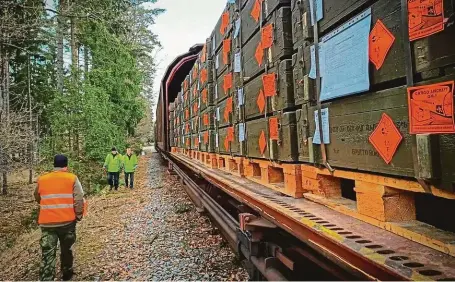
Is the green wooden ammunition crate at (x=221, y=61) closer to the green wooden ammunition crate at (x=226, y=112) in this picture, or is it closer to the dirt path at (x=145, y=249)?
the green wooden ammunition crate at (x=226, y=112)

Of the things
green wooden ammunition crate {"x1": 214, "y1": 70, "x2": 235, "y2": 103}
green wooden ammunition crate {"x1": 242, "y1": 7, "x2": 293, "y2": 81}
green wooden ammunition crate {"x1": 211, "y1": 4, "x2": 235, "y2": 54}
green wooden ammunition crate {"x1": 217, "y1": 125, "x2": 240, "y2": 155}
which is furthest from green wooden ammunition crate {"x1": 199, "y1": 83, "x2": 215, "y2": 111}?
green wooden ammunition crate {"x1": 242, "y1": 7, "x2": 293, "y2": 81}

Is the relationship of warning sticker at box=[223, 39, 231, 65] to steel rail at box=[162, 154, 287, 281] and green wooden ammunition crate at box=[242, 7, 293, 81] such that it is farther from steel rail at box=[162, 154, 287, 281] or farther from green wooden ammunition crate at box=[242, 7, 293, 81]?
steel rail at box=[162, 154, 287, 281]

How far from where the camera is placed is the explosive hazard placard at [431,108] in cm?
149

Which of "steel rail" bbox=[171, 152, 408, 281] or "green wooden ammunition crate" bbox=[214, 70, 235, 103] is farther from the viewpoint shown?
"green wooden ammunition crate" bbox=[214, 70, 235, 103]

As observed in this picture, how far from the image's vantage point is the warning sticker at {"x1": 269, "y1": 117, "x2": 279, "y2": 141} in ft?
10.9

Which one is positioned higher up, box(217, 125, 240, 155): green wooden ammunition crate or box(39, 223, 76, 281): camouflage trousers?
box(217, 125, 240, 155): green wooden ammunition crate

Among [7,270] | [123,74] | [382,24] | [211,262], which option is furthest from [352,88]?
[123,74]

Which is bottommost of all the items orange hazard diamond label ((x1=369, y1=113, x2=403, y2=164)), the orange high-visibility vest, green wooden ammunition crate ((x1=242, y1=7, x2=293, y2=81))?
the orange high-visibility vest

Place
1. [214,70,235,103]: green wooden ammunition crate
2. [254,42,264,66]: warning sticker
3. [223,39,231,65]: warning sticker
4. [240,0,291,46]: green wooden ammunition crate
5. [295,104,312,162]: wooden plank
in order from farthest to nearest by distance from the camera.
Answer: [214,70,235,103]: green wooden ammunition crate, [223,39,231,65]: warning sticker, [254,42,264,66]: warning sticker, [240,0,291,46]: green wooden ammunition crate, [295,104,312,162]: wooden plank

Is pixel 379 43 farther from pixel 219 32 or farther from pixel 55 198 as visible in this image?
pixel 55 198

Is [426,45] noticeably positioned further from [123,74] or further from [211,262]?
[123,74]

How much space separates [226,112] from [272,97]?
224cm

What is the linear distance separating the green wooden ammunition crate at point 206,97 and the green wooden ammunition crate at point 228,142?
3.31 feet

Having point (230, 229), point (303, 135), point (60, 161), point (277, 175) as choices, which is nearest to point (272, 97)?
point (303, 135)
